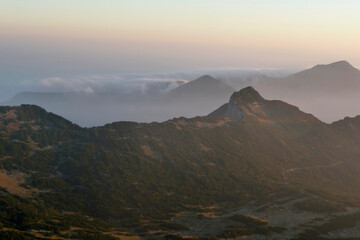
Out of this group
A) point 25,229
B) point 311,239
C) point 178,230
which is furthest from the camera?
point 178,230

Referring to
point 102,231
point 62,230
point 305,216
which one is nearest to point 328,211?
point 305,216

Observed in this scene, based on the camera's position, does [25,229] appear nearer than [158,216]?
Yes

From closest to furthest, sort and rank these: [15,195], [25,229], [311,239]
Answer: [25,229]
[311,239]
[15,195]

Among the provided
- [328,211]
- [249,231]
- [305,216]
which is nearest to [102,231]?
[249,231]

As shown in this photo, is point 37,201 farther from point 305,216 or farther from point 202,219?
point 305,216

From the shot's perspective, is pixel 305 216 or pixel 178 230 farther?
pixel 305 216

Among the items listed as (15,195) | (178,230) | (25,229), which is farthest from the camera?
(15,195)

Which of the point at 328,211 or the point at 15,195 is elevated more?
the point at 15,195

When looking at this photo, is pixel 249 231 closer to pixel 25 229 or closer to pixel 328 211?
pixel 328 211

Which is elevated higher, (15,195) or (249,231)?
(15,195)

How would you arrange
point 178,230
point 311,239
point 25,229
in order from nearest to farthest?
point 25,229, point 311,239, point 178,230
